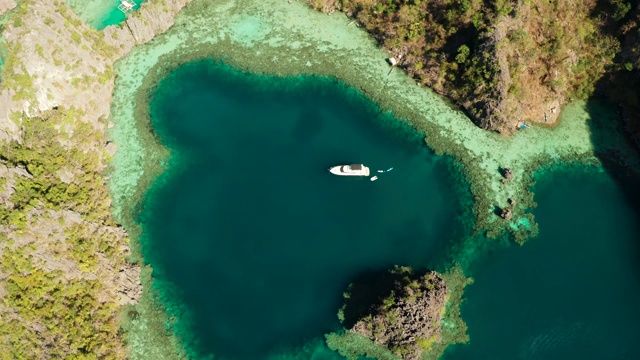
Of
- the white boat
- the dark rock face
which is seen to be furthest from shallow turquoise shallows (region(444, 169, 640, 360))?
the white boat

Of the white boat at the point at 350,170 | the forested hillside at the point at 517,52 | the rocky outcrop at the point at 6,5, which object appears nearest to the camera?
the white boat at the point at 350,170

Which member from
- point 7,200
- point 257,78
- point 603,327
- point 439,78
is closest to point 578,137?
point 439,78

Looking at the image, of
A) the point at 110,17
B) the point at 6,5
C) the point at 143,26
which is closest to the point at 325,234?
the point at 143,26

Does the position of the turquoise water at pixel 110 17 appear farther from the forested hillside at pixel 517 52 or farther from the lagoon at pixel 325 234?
the forested hillside at pixel 517 52

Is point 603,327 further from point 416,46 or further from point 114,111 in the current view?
point 114,111

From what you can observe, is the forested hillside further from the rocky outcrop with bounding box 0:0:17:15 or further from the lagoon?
the rocky outcrop with bounding box 0:0:17:15

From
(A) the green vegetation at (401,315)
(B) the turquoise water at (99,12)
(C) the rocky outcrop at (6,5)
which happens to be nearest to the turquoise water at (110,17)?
(B) the turquoise water at (99,12)
